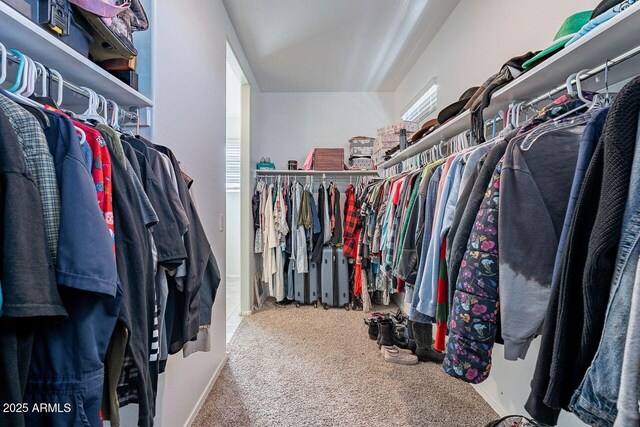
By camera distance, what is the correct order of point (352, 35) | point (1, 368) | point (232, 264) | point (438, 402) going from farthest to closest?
1. point (232, 264)
2. point (352, 35)
3. point (438, 402)
4. point (1, 368)

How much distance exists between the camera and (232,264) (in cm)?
454

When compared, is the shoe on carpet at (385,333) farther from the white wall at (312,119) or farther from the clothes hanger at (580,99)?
the white wall at (312,119)

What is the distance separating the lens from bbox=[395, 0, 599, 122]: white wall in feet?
4.04

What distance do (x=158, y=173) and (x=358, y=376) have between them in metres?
1.72

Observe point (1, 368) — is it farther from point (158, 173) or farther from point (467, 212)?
point (467, 212)

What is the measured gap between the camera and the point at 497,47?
61.1 inches

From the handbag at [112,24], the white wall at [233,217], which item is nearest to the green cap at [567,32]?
the handbag at [112,24]

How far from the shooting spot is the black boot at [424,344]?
194 cm

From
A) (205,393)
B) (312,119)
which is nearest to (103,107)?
(205,393)

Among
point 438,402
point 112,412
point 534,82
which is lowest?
point 438,402

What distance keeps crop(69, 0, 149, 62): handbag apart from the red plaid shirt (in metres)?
2.25

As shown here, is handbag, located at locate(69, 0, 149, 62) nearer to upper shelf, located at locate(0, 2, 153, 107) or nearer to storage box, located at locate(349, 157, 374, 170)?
upper shelf, located at locate(0, 2, 153, 107)

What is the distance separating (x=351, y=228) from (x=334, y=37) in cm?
177

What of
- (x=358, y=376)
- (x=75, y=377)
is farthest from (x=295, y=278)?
(x=75, y=377)
